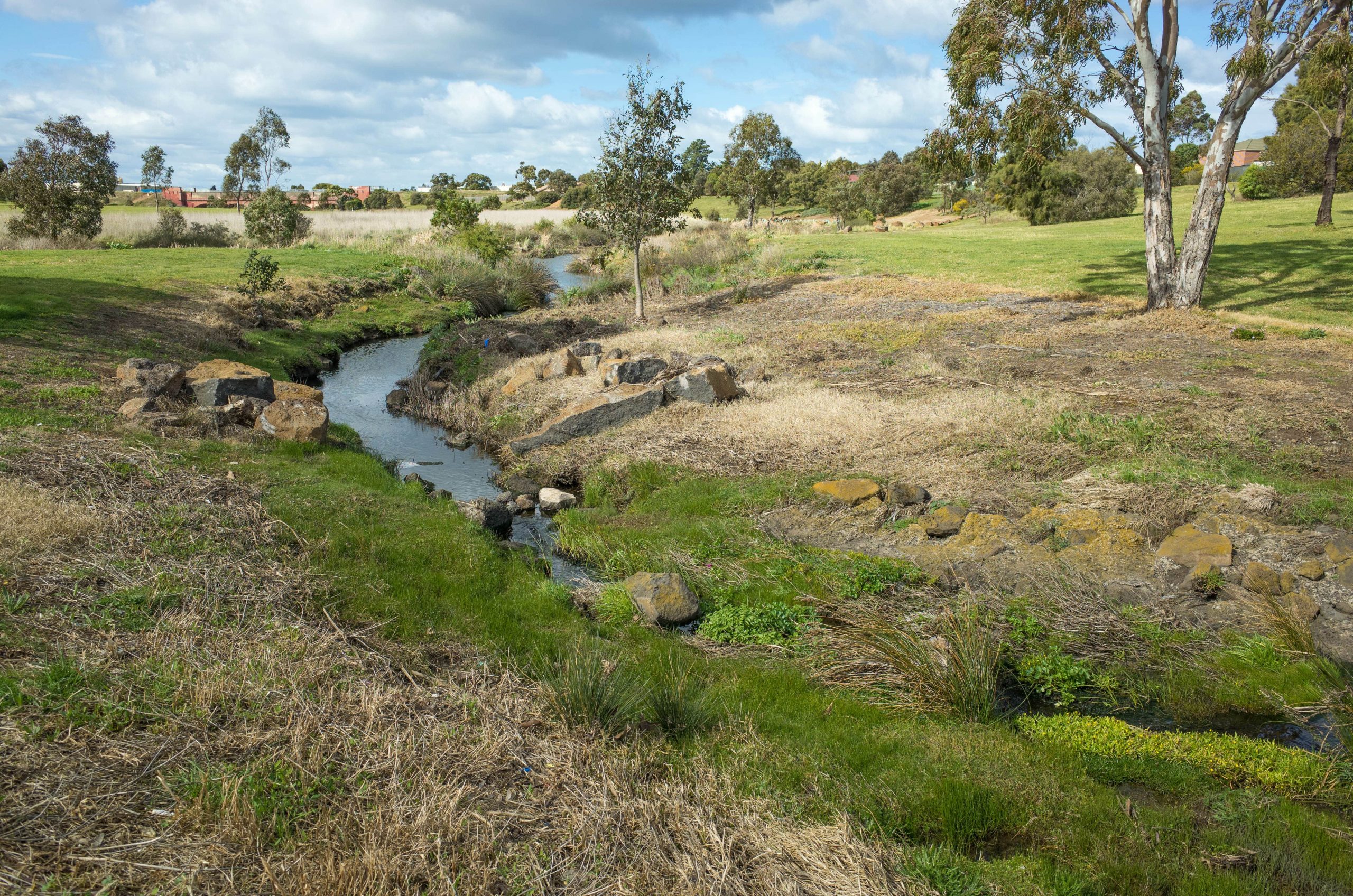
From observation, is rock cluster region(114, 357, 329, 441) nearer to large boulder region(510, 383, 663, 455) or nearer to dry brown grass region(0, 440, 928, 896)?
large boulder region(510, 383, 663, 455)

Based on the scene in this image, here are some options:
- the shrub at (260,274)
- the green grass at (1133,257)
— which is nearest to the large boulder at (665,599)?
the green grass at (1133,257)

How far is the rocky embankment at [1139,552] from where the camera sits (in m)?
6.74

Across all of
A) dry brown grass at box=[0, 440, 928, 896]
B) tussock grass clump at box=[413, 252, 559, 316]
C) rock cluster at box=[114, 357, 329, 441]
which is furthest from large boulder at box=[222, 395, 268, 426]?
tussock grass clump at box=[413, 252, 559, 316]

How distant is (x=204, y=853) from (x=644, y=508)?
24.0 feet

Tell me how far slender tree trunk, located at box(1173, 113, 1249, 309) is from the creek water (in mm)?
15297

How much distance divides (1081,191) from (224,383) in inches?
2011

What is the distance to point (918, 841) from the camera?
14.3 feet

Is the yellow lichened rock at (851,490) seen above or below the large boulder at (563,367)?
below

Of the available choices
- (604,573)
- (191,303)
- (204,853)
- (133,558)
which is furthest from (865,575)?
(191,303)

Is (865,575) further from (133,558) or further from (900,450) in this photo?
(133,558)

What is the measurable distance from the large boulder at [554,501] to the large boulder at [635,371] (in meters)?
3.62

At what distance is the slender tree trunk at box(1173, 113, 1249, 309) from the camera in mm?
16766

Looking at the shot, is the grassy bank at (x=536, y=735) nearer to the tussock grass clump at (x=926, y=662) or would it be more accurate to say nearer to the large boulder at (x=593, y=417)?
the tussock grass clump at (x=926, y=662)

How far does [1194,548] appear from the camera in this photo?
24.2 feet
